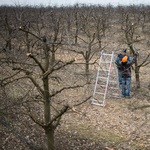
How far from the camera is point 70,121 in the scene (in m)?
→ 7.58

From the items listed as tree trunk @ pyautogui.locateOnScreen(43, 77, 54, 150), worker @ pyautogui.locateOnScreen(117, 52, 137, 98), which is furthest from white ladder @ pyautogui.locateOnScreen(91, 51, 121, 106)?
tree trunk @ pyautogui.locateOnScreen(43, 77, 54, 150)

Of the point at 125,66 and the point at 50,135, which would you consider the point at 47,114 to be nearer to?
the point at 50,135

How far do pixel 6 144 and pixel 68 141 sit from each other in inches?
80.4

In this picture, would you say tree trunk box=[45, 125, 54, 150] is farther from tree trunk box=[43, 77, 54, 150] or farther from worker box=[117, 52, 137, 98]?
worker box=[117, 52, 137, 98]

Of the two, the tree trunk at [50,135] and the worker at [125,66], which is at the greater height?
the worker at [125,66]

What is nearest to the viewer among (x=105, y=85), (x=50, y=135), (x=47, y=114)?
(x=47, y=114)

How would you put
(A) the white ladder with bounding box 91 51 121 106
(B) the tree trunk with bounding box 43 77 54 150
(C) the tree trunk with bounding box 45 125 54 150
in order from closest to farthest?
(B) the tree trunk with bounding box 43 77 54 150 → (C) the tree trunk with bounding box 45 125 54 150 → (A) the white ladder with bounding box 91 51 121 106

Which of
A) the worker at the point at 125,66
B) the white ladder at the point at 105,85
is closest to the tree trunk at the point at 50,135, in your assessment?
the white ladder at the point at 105,85

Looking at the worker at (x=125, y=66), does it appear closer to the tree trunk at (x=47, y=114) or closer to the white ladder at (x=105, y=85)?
the white ladder at (x=105, y=85)

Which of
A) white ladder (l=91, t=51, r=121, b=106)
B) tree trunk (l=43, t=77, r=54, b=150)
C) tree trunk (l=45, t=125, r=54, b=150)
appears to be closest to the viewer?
tree trunk (l=43, t=77, r=54, b=150)

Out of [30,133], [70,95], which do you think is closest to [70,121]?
[30,133]

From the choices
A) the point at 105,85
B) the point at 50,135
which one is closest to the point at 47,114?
the point at 50,135

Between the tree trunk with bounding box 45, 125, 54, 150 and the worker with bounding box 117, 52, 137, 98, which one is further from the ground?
the worker with bounding box 117, 52, 137, 98

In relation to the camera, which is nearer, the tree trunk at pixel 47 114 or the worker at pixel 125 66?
the tree trunk at pixel 47 114
